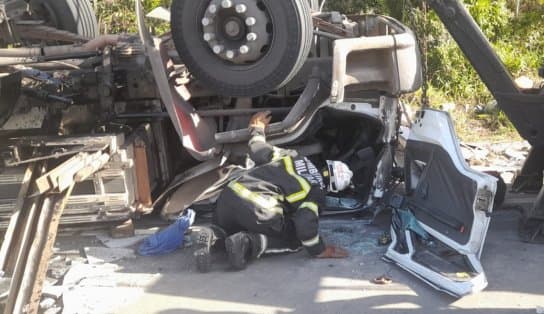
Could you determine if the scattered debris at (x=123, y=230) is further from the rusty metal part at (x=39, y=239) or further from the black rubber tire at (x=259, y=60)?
the black rubber tire at (x=259, y=60)

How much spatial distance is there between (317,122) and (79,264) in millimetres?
1904

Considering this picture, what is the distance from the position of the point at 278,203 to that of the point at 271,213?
10 centimetres

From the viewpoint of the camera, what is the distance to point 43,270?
3131mm

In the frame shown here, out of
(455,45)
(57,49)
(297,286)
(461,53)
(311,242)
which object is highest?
(57,49)

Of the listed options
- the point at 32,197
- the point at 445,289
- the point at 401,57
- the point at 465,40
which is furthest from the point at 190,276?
the point at 465,40

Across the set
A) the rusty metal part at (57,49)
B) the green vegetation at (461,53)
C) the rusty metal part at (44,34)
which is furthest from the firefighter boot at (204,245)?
the green vegetation at (461,53)

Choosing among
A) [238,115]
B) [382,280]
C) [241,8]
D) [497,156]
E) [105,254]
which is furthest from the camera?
[497,156]

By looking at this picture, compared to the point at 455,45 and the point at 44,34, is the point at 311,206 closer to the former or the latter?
the point at 44,34

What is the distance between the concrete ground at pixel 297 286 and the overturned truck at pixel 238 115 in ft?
0.63

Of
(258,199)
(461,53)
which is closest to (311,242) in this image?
(258,199)

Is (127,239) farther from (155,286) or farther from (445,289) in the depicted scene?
(445,289)

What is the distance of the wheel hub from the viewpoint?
13.0ft

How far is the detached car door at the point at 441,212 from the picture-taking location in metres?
3.41

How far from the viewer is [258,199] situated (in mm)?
3771
